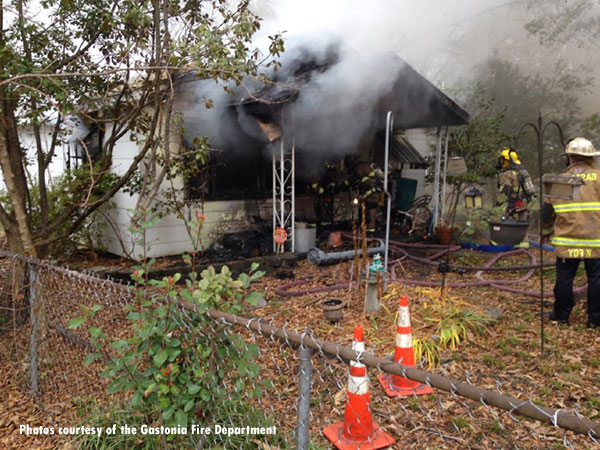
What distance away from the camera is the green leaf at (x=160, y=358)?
81.6 inches

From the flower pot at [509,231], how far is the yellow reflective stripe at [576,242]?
4.27 m

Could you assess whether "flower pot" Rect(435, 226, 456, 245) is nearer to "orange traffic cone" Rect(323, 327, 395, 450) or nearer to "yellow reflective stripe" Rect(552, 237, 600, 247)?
"yellow reflective stripe" Rect(552, 237, 600, 247)

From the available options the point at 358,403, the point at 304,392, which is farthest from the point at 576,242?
the point at 304,392

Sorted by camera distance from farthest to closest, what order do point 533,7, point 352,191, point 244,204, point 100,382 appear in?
point 533,7, point 352,191, point 244,204, point 100,382

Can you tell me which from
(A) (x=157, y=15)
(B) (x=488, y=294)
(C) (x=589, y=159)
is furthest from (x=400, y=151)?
(A) (x=157, y=15)

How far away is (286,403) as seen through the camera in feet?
11.3

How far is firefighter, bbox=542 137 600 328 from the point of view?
439cm

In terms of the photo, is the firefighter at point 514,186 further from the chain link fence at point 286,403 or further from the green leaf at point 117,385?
Result: the green leaf at point 117,385

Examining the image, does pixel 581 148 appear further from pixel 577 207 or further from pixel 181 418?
pixel 181 418

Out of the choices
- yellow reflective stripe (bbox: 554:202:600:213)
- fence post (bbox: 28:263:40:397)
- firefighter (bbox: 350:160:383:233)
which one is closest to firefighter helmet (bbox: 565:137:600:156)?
yellow reflective stripe (bbox: 554:202:600:213)

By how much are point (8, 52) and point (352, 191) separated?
8252 mm

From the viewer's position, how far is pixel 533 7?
1712 centimetres

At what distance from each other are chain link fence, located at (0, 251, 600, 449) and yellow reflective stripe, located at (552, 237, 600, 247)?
1804 millimetres

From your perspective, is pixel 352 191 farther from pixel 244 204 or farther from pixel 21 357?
pixel 21 357
